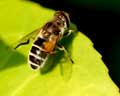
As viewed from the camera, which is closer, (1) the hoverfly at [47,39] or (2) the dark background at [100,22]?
(1) the hoverfly at [47,39]

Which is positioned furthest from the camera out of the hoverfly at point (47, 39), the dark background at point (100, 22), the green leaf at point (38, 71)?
the dark background at point (100, 22)

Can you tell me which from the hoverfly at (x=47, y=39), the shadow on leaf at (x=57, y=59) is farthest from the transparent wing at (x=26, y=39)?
the shadow on leaf at (x=57, y=59)

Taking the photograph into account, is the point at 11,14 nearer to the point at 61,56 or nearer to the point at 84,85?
the point at 61,56

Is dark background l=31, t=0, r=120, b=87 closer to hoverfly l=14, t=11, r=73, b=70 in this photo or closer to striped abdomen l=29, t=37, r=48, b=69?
hoverfly l=14, t=11, r=73, b=70

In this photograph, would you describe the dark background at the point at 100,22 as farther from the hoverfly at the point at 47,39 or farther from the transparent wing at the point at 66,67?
the transparent wing at the point at 66,67

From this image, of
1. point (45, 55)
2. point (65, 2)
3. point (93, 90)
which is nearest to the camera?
point (93, 90)

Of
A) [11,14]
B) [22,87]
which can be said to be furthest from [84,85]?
[11,14]

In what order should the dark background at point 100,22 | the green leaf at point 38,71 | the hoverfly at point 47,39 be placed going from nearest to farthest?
the green leaf at point 38,71
the hoverfly at point 47,39
the dark background at point 100,22
